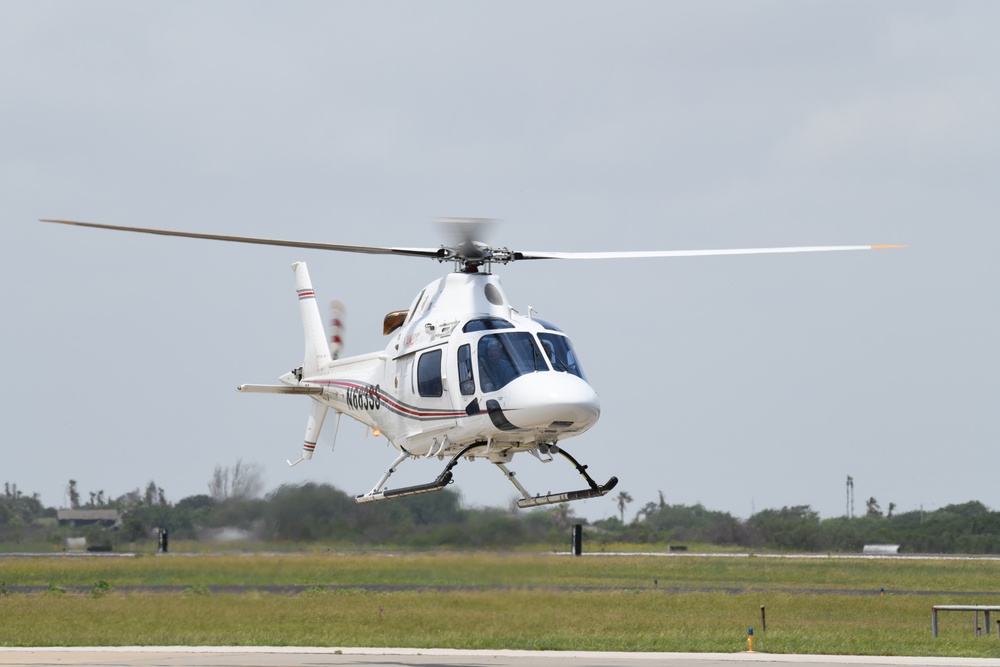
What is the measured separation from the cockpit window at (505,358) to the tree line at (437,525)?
5920 millimetres

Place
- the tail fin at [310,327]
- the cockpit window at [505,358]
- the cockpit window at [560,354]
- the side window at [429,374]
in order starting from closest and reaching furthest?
1. the cockpit window at [505,358]
2. the cockpit window at [560,354]
3. the side window at [429,374]
4. the tail fin at [310,327]

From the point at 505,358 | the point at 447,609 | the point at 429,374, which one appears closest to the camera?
the point at 505,358

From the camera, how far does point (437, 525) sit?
28.3 meters

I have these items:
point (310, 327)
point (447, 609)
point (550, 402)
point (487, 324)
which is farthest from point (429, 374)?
point (447, 609)

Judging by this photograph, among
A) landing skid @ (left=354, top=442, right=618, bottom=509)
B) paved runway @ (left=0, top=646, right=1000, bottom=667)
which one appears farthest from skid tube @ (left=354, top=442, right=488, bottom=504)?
paved runway @ (left=0, top=646, right=1000, bottom=667)

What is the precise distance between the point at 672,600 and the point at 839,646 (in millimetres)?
13397

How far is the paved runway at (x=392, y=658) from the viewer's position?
25344 millimetres

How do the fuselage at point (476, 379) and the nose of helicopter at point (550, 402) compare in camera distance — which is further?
the fuselage at point (476, 379)

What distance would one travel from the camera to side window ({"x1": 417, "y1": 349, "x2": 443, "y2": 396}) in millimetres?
21844

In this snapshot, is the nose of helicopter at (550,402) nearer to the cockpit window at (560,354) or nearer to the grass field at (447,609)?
the cockpit window at (560,354)

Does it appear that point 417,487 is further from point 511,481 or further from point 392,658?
point 392,658

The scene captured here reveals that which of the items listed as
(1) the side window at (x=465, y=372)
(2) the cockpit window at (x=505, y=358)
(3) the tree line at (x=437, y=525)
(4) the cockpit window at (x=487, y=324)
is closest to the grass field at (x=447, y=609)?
(3) the tree line at (x=437, y=525)

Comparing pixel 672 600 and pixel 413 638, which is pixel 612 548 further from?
pixel 413 638

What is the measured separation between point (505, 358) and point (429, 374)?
1764 mm
